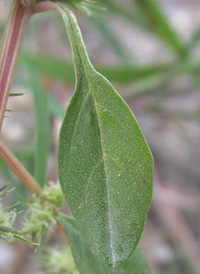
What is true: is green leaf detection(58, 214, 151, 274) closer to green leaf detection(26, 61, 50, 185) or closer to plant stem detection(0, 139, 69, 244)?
plant stem detection(0, 139, 69, 244)

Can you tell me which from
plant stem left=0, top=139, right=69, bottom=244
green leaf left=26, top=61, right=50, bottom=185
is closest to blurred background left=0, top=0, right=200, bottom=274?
green leaf left=26, top=61, right=50, bottom=185

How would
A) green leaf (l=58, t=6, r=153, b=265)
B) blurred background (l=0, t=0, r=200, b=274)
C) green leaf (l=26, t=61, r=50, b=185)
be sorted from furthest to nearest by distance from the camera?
1. blurred background (l=0, t=0, r=200, b=274)
2. green leaf (l=26, t=61, r=50, b=185)
3. green leaf (l=58, t=6, r=153, b=265)

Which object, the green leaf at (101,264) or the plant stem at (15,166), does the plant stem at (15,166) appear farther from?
the green leaf at (101,264)

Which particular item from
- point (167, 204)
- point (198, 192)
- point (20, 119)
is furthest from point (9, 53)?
point (20, 119)

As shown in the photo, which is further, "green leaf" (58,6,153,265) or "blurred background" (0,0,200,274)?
"blurred background" (0,0,200,274)

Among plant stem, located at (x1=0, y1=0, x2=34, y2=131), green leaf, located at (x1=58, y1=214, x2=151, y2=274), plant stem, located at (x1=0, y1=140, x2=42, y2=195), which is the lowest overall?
green leaf, located at (x1=58, y1=214, x2=151, y2=274)

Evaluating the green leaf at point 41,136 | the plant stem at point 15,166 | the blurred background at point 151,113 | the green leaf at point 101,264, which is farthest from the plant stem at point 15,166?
the blurred background at point 151,113
